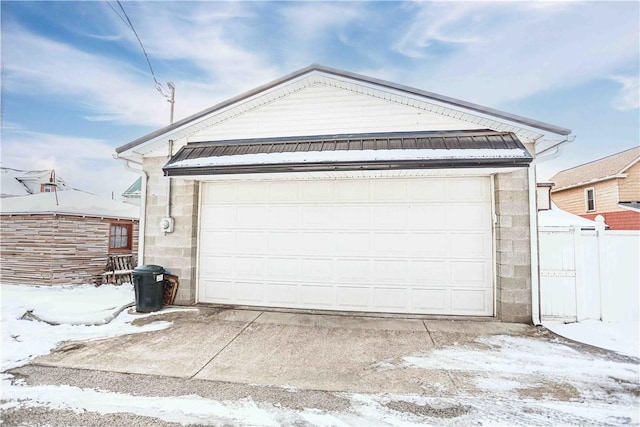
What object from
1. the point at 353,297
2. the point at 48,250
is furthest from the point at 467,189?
the point at 48,250

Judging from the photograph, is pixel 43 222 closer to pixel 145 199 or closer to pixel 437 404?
pixel 145 199

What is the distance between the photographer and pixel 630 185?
1574 centimetres

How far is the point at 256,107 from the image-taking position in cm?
641

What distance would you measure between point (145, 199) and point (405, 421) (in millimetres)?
6628

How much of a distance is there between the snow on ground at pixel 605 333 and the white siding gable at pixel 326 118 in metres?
3.86

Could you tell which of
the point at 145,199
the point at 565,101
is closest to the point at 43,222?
the point at 145,199

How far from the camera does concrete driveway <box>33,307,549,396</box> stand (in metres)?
3.42

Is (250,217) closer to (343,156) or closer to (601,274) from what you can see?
(343,156)

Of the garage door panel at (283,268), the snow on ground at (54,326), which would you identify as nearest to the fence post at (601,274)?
the garage door panel at (283,268)

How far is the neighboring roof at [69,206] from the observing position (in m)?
10.4

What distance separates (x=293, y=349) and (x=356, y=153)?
3369 mm

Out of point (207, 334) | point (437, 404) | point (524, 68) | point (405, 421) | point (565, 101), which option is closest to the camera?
point (405, 421)

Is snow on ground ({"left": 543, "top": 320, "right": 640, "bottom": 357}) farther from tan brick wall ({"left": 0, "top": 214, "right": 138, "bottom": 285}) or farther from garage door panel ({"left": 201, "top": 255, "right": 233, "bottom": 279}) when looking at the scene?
tan brick wall ({"left": 0, "top": 214, "right": 138, "bottom": 285})

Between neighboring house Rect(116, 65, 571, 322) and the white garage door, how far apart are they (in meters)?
0.02
